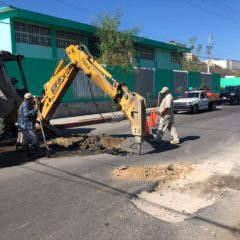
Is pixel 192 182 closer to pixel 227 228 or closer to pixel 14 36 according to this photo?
pixel 227 228

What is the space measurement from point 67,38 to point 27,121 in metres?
22.5

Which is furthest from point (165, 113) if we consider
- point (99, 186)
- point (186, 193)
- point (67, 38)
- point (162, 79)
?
point (67, 38)

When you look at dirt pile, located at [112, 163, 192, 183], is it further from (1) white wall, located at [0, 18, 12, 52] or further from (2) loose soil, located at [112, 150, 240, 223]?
(1) white wall, located at [0, 18, 12, 52]

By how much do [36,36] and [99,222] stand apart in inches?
991

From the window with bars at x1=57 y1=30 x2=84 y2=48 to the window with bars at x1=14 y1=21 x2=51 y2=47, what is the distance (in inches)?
48.3

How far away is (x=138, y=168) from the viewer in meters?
8.84

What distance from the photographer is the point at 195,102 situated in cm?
2561

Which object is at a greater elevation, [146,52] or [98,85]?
[146,52]

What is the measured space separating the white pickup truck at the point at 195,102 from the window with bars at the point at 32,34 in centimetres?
1081

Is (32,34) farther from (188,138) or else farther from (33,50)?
(188,138)

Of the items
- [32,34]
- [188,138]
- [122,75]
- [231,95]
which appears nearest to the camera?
[188,138]

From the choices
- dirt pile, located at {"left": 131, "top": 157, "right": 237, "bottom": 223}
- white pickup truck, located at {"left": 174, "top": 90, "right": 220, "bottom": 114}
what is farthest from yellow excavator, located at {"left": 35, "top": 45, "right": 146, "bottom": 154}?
white pickup truck, located at {"left": 174, "top": 90, "right": 220, "bottom": 114}

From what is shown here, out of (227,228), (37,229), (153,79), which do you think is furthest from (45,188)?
(153,79)

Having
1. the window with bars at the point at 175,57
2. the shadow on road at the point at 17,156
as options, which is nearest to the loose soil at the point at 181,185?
the shadow on road at the point at 17,156
